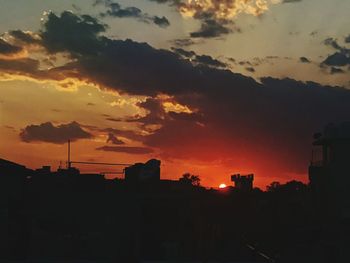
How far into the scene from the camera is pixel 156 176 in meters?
38.9

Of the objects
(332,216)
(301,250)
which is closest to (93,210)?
(301,250)

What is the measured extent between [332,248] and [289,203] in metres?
3.84

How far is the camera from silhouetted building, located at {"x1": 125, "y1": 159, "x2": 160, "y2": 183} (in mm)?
37312

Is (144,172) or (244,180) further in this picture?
(244,180)

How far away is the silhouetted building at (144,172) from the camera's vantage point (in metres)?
37.3

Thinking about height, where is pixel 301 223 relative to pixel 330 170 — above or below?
below

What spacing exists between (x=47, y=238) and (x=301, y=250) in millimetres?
12091

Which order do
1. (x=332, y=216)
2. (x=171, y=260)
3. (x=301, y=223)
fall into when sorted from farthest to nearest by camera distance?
1. (x=332, y=216)
2. (x=301, y=223)
3. (x=171, y=260)

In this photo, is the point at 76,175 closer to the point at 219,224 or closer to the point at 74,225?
the point at 74,225

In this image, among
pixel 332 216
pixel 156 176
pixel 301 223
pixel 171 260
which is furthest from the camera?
pixel 156 176

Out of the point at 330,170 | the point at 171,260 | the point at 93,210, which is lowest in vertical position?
the point at 171,260

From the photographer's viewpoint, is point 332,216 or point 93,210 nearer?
point 93,210

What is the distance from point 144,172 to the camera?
124ft

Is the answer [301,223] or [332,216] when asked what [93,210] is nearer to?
[301,223]
